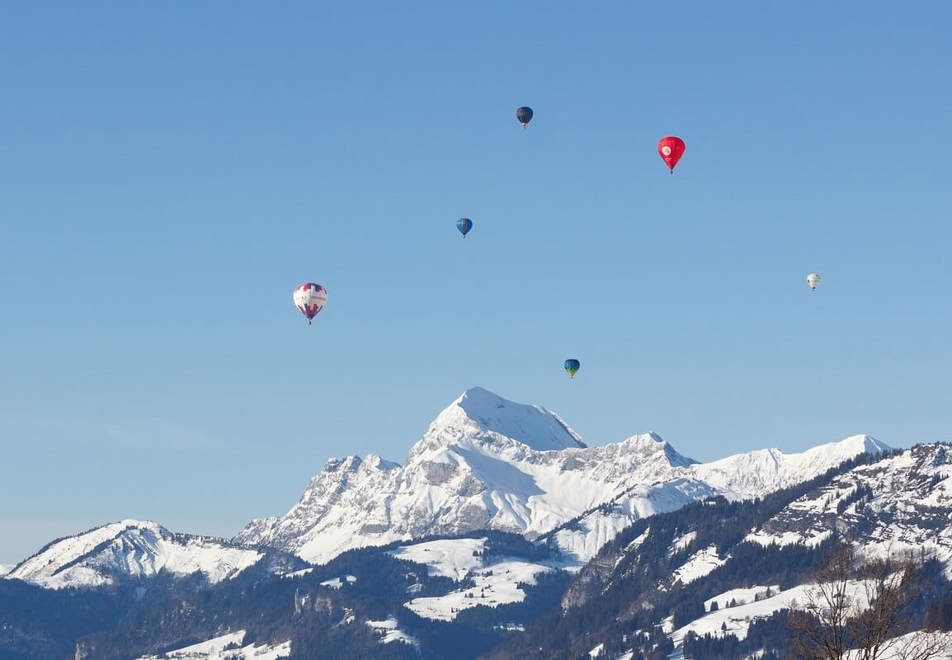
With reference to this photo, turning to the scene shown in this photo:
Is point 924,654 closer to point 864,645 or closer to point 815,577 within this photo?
point 864,645

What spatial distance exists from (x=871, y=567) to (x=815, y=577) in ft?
20.8

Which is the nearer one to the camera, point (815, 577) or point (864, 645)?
point (864, 645)

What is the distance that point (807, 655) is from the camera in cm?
9925

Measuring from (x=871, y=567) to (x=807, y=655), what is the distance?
6.37 m

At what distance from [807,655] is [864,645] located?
4.01 metres

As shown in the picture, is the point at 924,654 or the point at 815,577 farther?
the point at 815,577

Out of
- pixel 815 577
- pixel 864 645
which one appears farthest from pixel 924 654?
pixel 815 577

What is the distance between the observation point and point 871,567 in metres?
98.6

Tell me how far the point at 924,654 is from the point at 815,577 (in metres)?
→ 10.1

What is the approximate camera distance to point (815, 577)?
104 meters

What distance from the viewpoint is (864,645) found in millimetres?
96500

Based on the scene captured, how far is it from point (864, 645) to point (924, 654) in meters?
3.33
